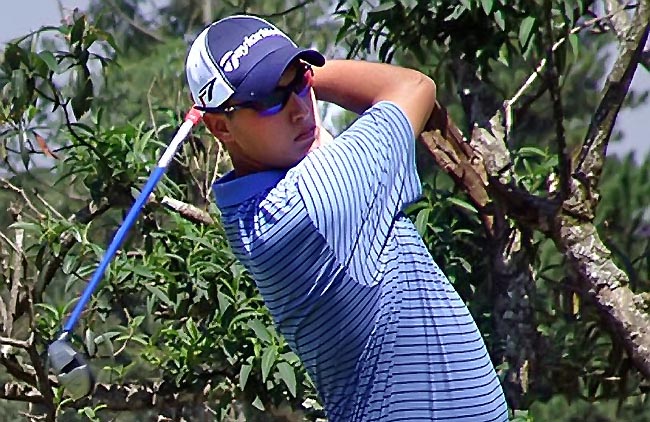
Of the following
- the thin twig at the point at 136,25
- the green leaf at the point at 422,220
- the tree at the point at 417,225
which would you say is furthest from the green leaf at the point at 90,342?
the thin twig at the point at 136,25

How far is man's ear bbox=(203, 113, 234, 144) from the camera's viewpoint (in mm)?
2025

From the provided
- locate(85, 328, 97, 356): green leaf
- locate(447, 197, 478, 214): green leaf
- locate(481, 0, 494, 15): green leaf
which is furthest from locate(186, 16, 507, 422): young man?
locate(85, 328, 97, 356): green leaf

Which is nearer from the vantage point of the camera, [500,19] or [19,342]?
[500,19]

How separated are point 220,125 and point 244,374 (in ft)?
6.25

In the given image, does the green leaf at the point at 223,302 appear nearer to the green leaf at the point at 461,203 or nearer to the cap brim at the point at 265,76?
the green leaf at the point at 461,203

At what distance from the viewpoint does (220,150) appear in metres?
4.70

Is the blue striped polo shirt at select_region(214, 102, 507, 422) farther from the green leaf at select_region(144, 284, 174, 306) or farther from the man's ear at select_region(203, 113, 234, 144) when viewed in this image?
the green leaf at select_region(144, 284, 174, 306)

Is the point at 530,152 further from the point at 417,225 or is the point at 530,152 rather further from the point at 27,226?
the point at 27,226

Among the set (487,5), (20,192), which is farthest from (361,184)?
(20,192)

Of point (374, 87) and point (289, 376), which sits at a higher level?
point (374, 87)

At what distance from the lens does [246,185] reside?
2.03m

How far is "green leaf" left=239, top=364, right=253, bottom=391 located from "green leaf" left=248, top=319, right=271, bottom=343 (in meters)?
0.09

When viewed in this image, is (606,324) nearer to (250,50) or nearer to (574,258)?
(574,258)

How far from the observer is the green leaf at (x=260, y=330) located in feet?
12.6
